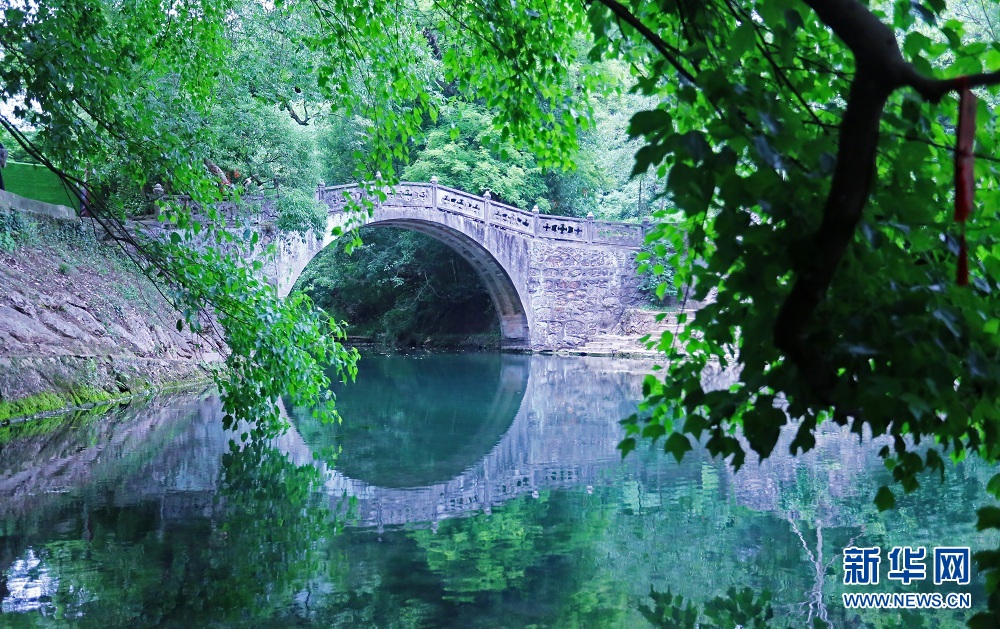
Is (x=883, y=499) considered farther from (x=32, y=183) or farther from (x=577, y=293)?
(x=577, y=293)

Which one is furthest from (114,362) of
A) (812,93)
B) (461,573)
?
(812,93)

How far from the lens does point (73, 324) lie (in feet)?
32.0

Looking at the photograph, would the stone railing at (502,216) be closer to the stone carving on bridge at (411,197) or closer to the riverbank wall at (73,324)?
the stone carving on bridge at (411,197)

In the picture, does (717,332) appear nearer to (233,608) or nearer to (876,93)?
(876,93)

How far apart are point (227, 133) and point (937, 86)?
13177 mm

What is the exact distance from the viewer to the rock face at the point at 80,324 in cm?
856

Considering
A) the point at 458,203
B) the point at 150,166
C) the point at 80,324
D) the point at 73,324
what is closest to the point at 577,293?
the point at 458,203

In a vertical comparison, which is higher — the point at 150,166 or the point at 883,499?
the point at 150,166

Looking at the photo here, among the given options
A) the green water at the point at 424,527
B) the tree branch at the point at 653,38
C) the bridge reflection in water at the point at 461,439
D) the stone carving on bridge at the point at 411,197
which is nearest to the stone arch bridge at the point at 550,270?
the stone carving on bridge at the point at 411,197

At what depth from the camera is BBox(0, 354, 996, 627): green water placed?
328 cm

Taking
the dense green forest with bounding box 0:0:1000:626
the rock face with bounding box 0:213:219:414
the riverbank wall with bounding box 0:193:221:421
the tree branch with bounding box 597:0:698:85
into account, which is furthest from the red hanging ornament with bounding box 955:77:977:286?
the rock face with bounding box 0:213:219:414

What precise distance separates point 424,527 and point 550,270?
17.0 m

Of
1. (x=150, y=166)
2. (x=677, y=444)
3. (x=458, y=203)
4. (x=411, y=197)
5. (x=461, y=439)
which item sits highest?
(x=458, y=203)

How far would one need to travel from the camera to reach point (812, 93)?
2.28 meters
